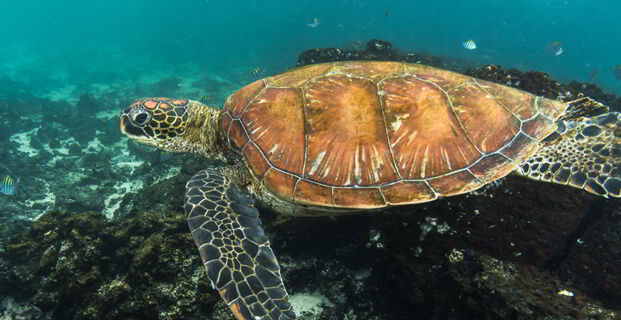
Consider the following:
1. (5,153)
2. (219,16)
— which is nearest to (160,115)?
(5,153)

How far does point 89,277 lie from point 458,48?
4822 centimetres

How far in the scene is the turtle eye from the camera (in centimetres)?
387

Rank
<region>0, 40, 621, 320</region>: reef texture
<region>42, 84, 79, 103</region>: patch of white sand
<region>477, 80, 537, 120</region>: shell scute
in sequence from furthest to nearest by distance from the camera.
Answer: <region>42, 84, 79, 103</region>: patch of white sand
<region>477, 80, 537, 120</region>: shell scute
<region>0, 40, 621, 320</region>: reef texture

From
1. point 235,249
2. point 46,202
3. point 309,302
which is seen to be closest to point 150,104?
point 235,249

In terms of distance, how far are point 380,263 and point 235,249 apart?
1611mm

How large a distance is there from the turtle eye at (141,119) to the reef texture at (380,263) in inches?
49.9

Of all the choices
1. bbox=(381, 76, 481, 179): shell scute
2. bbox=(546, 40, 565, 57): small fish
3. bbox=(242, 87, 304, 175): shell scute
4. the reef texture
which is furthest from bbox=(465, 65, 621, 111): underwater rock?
bbox=(546, 40, 565, 57): small fish

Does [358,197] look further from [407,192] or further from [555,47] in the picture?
[555,47]

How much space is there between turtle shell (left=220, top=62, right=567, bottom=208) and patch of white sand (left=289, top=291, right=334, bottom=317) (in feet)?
4.68

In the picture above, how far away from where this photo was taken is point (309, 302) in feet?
11.6

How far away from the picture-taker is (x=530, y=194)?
3.11 m

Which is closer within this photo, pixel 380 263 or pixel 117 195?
pixel 380 263

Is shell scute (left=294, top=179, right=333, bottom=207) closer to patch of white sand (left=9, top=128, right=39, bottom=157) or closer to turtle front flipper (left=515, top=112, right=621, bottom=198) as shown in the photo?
turtle front flipper (left=515, top=112, right=621, bottom=198)

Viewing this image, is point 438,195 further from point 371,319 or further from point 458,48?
point 458,48
